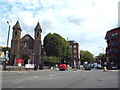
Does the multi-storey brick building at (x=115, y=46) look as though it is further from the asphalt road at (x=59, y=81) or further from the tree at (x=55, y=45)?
the asphalt road at (x=59, y=81)

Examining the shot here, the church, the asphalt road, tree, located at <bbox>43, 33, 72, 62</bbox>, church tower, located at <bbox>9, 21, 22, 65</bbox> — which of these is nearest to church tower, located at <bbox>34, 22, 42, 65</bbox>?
the church

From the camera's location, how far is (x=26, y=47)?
6444cm

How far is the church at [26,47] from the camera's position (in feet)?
209

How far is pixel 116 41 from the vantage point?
59.0 m

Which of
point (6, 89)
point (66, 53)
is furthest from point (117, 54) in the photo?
point (6, 89)

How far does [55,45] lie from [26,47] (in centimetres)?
1365

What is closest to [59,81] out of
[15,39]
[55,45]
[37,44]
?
[55,45]

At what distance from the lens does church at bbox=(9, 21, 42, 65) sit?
6362 centimetres

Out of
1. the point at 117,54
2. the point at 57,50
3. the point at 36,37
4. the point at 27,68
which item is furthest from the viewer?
the point at 36,37

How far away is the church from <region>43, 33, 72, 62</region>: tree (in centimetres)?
489

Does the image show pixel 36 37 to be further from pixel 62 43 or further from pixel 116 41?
pixel 116 41

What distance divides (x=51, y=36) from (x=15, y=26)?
Result: 736 inches

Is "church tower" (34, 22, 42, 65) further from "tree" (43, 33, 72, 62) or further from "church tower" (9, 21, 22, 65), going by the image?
"church tower" (9, 21, 22, 65)

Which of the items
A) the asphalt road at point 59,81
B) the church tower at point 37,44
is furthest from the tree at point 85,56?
the asphalt road at point 59,81
